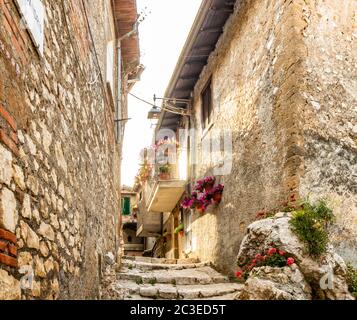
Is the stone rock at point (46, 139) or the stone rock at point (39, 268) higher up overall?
the stone rock at point (46, 139)

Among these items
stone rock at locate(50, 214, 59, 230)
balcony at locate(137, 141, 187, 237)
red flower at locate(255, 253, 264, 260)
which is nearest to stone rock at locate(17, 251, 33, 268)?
stone rock at locate(50, 214, 59, 230)

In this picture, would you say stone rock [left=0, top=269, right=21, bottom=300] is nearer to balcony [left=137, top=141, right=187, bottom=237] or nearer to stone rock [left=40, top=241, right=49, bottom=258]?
stone rock [left=40, top=241, right=49, bottom=258]

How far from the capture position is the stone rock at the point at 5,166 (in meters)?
2.38

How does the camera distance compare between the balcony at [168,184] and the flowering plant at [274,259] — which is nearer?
the flowering plant at [274,259]

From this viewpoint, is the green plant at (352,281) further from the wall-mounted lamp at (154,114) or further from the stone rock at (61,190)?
the wall-mounted lamp at (154,114)

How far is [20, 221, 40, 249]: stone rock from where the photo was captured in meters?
2.74

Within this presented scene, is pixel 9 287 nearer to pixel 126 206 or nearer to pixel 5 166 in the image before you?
pixel 5 166

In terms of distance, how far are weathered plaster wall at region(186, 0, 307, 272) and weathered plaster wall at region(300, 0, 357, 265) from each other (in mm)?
216

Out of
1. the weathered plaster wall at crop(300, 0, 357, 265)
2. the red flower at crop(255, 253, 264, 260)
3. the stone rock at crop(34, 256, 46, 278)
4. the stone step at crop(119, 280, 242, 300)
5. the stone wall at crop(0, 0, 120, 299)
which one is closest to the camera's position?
the stone wall at crop(0, 0, 120, 299)

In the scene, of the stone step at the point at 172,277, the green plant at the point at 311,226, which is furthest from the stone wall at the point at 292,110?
the stone step at the point at 172,277

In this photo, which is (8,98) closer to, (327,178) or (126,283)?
(327,178)
